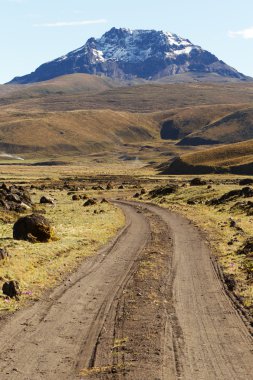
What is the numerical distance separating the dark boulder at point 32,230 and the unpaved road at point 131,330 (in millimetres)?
8023

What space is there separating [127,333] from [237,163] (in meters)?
156

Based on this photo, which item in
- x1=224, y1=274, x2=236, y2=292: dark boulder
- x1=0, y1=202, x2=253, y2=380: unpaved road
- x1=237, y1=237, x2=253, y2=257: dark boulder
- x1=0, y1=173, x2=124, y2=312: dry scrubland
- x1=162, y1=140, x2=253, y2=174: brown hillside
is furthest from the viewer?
x1=162, y1=140, x2=253, y2=174: brown hillside

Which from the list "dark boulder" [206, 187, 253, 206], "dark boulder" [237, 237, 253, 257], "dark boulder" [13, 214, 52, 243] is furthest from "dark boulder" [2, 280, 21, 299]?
"dark boulder" [206, 187, 253, 206]

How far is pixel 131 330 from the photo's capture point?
17172 millimetres

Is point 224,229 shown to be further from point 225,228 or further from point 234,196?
point 234,196

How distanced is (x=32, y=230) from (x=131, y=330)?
792 inches

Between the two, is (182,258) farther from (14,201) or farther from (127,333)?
(14,201)

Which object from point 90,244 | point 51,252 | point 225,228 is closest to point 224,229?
point 225,228

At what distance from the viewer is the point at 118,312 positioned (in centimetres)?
1934

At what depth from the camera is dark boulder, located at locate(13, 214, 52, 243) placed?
35781 millimetres

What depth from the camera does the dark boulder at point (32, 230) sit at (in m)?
35.8

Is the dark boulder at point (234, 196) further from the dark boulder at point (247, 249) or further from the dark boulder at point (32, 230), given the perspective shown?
the dark boulder at point (32, 230)

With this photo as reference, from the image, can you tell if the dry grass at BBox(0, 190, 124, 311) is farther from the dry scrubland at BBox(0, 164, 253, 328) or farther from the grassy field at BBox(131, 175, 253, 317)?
the grassy field at BBox(131, 175, 253, 317)

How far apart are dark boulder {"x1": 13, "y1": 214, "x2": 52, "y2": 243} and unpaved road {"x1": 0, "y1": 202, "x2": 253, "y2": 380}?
802 cm
